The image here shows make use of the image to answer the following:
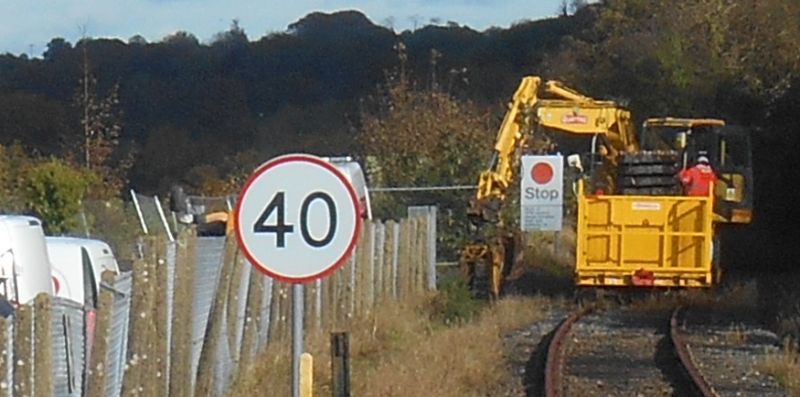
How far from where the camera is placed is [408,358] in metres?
18.9

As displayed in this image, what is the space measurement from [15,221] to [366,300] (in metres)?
9.26

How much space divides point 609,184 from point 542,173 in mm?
2646

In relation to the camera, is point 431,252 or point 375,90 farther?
point 375,90

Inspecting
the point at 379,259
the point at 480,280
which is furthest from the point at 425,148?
the point at 379,259

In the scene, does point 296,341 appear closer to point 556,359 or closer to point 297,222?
point 297,222

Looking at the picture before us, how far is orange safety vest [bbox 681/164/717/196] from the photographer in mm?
29188

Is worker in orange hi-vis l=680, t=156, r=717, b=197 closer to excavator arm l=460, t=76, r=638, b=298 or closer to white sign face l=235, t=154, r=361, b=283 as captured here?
excavator arm l=460, t=76, r=638, b=298

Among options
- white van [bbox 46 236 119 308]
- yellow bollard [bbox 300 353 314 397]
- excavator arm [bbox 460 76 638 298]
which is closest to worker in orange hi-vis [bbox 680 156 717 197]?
excavator arm [bbox 460 76 638 298]

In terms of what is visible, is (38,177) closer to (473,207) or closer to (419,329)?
(473,207)

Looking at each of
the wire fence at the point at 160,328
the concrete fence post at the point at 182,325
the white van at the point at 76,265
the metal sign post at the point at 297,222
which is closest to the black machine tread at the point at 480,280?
the wire fence at the point at 160,328

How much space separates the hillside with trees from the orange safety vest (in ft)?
33.3

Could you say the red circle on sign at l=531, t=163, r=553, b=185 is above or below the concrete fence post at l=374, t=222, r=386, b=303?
above

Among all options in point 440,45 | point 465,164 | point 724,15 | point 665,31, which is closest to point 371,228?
point 465,164

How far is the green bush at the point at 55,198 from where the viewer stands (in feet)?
98.6
